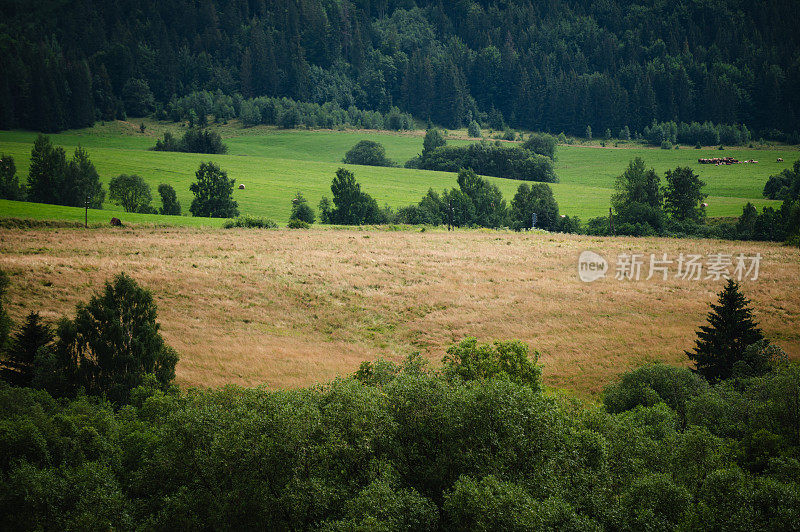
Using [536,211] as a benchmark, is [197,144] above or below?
above

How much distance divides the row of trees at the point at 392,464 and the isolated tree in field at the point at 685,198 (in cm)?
10128

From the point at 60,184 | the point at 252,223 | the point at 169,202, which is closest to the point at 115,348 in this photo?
the point at 252,223

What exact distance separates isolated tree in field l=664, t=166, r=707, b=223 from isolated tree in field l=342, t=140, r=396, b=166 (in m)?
83.8

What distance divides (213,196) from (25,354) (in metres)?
87.2

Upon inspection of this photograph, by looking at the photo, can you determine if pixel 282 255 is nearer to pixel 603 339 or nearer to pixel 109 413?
pixel 603 339

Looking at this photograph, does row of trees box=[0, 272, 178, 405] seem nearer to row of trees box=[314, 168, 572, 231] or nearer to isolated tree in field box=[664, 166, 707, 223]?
row of trees box=[314, 168, 572, 231]

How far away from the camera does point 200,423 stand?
71.7 feet

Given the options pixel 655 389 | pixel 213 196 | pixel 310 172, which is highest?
pixel 310 172

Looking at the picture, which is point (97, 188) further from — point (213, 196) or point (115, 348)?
point (115, 348)

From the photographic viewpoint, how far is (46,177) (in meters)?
114

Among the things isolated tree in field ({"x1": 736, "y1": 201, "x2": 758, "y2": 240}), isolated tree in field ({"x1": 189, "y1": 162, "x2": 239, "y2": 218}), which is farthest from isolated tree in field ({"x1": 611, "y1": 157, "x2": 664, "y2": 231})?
isolated tree in field ({"x1": 189, "y1": 162, "x2": 239, "y2": 218})

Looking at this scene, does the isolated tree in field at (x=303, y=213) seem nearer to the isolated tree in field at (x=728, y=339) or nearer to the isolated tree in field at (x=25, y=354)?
the isolated tree in field at (x=25, y=354)

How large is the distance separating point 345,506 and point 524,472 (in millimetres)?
6572

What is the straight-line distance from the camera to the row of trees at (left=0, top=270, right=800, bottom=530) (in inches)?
699
